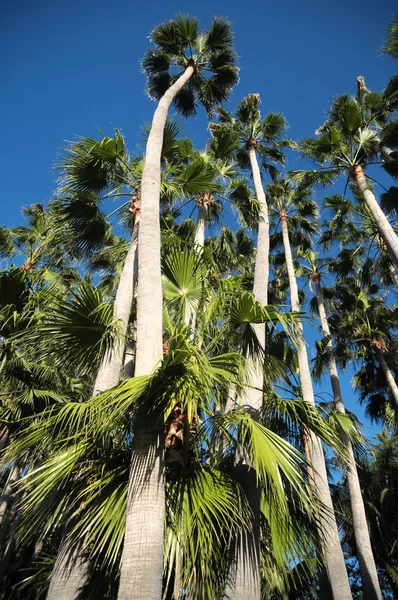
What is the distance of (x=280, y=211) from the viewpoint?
15055 millimetres

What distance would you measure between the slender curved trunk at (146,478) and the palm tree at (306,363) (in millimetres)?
4026

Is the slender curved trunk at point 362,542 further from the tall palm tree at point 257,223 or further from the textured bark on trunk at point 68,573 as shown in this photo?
the textured bark on trunk at point 68,573

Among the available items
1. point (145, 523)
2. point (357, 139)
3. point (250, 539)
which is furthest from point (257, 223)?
point (145, 523)

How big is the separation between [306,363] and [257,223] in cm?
493

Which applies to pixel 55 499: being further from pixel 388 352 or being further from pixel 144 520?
pixel 388 352

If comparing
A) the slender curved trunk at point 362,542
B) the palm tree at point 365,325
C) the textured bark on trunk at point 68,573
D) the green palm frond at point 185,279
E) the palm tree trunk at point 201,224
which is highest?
the palm tree at point 365,325

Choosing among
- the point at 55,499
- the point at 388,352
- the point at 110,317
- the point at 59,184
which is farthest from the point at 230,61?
the point at 388,352

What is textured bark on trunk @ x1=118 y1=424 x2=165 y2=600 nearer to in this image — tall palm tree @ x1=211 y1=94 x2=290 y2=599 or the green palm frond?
tall palm tree @ x1=211 y1=94 x2=290 y2=599

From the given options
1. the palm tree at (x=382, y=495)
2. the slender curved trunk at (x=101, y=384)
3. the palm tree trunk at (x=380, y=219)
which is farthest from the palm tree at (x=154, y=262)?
the palm tree at (x=382, y=495)

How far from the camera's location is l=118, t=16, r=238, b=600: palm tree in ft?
9.80

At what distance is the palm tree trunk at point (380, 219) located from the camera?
30.5ft

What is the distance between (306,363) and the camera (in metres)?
11.9

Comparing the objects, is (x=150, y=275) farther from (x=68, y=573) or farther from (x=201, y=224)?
(x=201, y=224)

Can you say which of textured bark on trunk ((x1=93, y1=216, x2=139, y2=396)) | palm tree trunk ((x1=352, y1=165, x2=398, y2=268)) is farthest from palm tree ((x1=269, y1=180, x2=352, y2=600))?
textured bark on trunk ((x1=93, y1=216, x2=139, y2=396))
